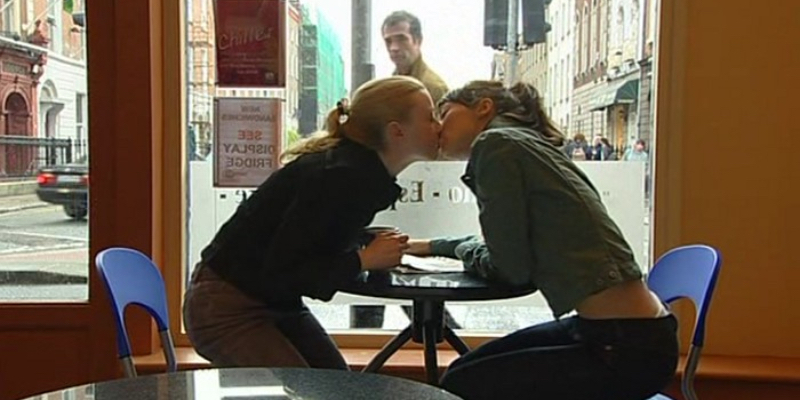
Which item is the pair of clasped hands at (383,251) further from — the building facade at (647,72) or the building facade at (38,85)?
the building facade at (38,85)

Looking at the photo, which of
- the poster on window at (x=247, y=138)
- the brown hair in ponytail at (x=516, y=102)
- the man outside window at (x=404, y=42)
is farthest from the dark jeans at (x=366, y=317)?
the brown hair in ponytail at (x=516, y=102)

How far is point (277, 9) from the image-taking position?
2924 millimetres

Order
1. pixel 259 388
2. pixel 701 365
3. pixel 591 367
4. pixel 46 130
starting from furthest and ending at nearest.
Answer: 1. pixel 46 130
2. pixel 701 365
3. pixel 591 367
4. pixel 259 388

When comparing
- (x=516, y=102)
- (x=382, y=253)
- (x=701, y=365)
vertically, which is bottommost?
(x=701, y=365)

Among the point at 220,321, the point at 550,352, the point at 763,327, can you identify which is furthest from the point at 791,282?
the point at 220,321

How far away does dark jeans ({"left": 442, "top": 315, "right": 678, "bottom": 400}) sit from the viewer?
1705 millimetres

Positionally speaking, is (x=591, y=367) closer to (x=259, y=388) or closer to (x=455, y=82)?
(x=259, y=388)

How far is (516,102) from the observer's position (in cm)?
203

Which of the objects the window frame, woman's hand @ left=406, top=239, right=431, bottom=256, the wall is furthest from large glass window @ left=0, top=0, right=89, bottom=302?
the wall

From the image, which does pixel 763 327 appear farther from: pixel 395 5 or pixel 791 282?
pixel 395 5

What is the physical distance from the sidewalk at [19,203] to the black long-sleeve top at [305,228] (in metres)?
1.26

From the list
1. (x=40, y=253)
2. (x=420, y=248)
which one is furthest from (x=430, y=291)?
(x=40, y=253)

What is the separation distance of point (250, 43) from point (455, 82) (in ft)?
2.61

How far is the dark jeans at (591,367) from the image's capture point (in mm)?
1705
